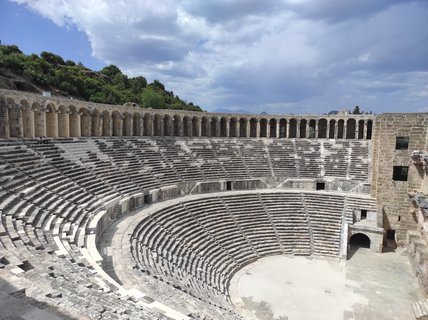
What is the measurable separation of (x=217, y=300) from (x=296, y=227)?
1069cm

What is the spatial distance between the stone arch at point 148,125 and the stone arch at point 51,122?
9973mm

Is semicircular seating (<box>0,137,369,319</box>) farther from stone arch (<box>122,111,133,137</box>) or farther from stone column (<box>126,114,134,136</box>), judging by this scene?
stone arch (<box>122,111,133,137</box>)

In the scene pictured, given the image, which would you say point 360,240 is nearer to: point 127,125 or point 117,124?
point 127,125

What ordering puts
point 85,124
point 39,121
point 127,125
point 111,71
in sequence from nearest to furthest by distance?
point 39,121 < point 85,124 < point 127,125 < point 111,71

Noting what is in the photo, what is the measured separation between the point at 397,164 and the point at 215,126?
64.9 feet

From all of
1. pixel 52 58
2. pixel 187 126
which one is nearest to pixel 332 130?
pixel 187 126

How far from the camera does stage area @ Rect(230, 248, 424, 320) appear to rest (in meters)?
15.2

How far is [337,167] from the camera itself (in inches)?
1163

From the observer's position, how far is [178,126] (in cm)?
3447

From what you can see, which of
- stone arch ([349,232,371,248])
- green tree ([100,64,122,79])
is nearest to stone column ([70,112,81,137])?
stone arch ([349,232,371,248])

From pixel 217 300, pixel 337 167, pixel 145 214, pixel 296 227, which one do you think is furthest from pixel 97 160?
pixel 337 167

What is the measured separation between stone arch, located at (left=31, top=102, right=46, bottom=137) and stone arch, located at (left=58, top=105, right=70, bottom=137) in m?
2.06

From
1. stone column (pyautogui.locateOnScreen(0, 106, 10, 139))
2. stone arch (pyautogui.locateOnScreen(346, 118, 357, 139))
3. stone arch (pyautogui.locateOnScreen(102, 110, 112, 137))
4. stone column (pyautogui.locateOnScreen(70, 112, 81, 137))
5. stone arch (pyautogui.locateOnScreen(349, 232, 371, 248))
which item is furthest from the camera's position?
stone arch (pyautogui.locateOnScreen(346, 118, 357, 139))

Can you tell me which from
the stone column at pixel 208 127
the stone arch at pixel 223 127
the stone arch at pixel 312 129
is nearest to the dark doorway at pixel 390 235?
the stone arch at pixel 312 129
